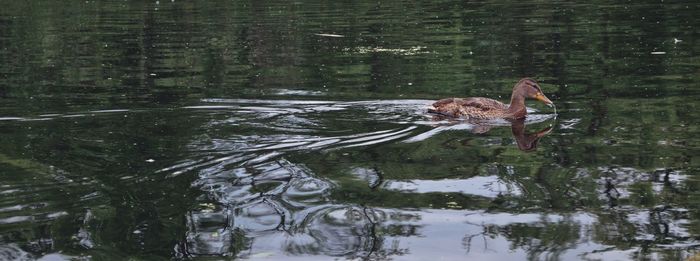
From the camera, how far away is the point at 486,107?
14.2 metres

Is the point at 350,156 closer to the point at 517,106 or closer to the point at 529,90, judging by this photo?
the point at 517,106

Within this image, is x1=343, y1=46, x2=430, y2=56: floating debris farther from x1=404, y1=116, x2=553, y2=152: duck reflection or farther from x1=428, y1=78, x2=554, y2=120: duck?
x1=404, y1=116, x2=553, y2=152: duck reflection

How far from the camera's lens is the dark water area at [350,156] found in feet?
28.9

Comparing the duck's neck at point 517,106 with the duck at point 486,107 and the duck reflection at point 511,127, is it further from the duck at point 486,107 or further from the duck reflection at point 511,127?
the duck reflection at point 511,127

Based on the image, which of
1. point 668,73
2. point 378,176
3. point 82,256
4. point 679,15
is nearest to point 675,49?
point 668,73

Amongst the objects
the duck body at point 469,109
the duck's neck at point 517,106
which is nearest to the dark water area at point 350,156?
the duck body at point 469,109

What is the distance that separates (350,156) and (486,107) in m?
3.10

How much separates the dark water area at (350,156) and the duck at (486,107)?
0.80 ft

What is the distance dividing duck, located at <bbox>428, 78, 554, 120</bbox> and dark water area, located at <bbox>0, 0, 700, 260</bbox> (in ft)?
0.80

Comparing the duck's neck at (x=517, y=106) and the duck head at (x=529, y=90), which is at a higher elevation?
the duck head at (x=529, y=90)

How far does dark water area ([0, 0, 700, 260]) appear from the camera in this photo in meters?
8.82

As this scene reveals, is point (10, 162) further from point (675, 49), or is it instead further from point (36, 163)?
point (675, 49)

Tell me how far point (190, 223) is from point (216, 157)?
7.36 ft

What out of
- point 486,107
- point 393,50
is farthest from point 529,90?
point 393,50
